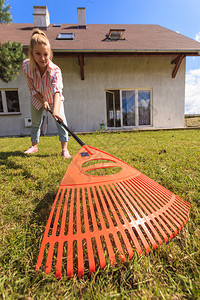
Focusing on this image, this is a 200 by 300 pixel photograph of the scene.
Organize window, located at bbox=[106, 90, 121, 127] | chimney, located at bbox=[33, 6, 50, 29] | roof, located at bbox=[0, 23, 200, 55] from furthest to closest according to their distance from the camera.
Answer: chimney, located at bbox=[33, 6, 50, 29], window, located at bbox=[106, 90, 121, 127], roof, located at bbox=[0, 23, 200, 55]

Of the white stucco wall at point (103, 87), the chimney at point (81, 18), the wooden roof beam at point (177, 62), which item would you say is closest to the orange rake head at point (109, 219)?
→ the white stucco wall at point (103, 87)

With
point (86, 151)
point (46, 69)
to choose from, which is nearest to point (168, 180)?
point (86, 151)

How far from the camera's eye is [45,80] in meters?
2.05

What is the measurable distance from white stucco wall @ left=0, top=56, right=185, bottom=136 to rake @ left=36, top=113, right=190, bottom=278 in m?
5.61

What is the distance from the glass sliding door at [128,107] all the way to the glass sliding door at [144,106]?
0.99ft

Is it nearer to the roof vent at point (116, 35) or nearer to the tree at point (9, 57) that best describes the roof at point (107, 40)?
the roof vent at point (116, 35)

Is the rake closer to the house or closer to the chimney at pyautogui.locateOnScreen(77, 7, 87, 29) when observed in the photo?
the house

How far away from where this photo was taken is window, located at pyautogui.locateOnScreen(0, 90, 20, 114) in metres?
6.18

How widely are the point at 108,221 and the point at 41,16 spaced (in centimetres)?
973

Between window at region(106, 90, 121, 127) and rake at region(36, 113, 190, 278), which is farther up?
window at region(106, 90, 121, 127)

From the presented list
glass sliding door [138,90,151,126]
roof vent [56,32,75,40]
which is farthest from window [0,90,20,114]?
glass sliding door [138,90,151,126]

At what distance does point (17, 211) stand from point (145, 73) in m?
7.10

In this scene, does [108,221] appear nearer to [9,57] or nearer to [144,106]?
[9,57]

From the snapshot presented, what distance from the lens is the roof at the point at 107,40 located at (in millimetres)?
5781
